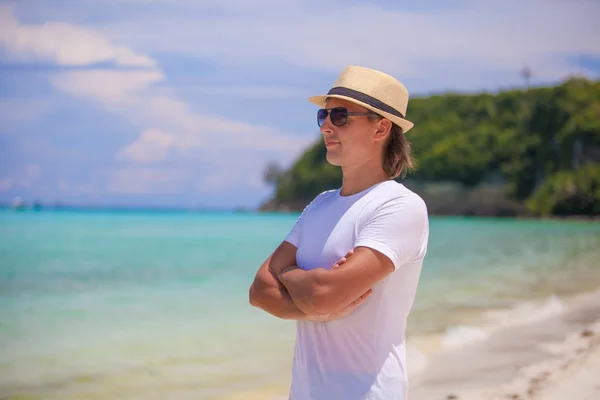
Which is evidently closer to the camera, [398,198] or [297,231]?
[398,198]

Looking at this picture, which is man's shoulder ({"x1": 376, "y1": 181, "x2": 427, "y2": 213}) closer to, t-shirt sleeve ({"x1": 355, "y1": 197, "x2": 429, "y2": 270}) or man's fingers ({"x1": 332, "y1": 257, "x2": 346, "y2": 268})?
t-shirt sleeve ({"x1": 355, "y1": 197, "x2": 429, "y2": 270})

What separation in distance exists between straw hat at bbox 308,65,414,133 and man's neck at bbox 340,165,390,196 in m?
0.16

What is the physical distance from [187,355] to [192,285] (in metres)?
8.34

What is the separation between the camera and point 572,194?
76.2 m

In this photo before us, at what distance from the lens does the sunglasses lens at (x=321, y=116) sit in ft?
7.54

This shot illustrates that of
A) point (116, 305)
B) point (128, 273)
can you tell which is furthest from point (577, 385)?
point (128, 273)

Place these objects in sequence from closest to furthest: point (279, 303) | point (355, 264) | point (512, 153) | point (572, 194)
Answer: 1. point (355, 264)
2. point (279, 303)
3. point (572, 194)
4. point (512, 153)

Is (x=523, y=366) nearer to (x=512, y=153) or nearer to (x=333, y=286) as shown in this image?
(x=333, y=286)

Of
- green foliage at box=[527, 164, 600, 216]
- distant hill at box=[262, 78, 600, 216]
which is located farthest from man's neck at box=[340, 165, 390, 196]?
green foliage at box=[527, 164, 600, 216]

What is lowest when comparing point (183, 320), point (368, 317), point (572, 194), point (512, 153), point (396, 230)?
point (183, 320)

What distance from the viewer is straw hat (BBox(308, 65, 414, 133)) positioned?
86.0 inches

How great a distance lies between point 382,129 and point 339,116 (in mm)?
136

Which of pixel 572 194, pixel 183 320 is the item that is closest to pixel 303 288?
pixel 183 320

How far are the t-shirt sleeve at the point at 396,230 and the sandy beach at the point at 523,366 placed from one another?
10.8 feet
